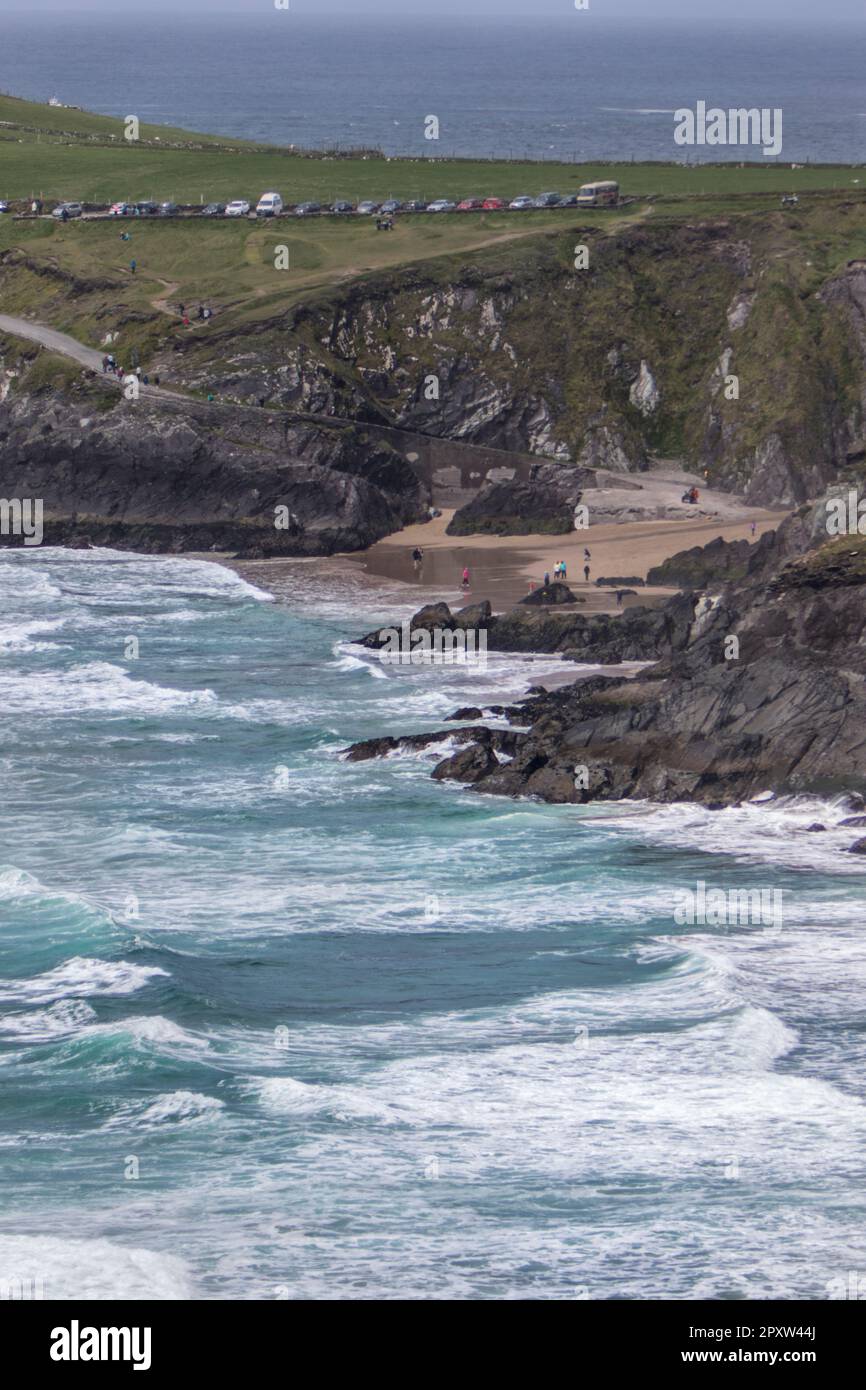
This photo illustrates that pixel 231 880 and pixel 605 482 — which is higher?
pixel 605 482

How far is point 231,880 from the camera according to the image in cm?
5338

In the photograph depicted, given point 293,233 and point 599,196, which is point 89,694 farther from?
point 599,196

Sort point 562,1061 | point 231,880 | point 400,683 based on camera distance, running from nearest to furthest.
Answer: point 562,1061 → point 231,880 → point 400,683

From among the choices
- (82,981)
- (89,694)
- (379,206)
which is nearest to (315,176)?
(379,206)

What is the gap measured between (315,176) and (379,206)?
17290 mm

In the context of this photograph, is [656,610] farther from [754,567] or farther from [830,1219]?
[830,1219]

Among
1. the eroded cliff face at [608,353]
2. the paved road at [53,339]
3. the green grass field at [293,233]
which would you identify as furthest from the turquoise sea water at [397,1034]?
the green grass field at [293,233]

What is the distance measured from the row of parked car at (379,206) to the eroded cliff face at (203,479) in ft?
91.8

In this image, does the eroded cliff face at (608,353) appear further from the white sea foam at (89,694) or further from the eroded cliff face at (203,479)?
the white sea foam at (89,694)

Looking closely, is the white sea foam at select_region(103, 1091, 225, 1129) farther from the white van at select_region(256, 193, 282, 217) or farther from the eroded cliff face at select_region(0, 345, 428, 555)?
the white van at select_region(256, 193, 282, 217)

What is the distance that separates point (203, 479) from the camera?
102062 millimetres

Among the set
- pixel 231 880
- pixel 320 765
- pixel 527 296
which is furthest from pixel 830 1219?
pixel 527 296

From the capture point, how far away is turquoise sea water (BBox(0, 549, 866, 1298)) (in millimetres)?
34500

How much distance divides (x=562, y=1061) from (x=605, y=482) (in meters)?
64.5
